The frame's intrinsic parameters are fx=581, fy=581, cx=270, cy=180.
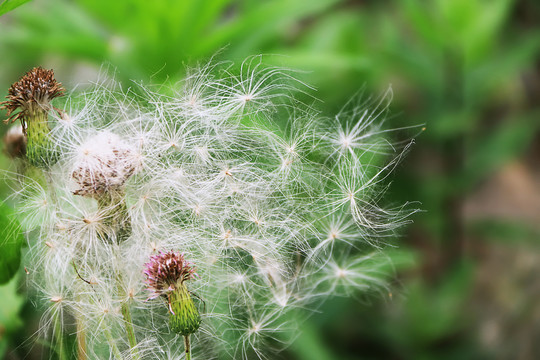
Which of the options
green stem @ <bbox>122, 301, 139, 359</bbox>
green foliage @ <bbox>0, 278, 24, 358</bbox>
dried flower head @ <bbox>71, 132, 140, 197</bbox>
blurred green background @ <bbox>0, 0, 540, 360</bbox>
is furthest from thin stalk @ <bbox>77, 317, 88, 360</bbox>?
blurred green background @ <bbox>0, 0, 540, 360</bbox>

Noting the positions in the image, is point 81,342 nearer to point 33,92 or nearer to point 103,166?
point 103,166

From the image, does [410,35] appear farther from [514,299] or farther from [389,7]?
[514,299]

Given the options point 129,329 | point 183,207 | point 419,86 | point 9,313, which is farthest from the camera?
point 419,86

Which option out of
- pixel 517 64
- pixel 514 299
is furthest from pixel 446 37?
pixel 514 299

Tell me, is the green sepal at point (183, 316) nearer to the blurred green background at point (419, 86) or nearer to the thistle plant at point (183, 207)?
the thistle plant at point (183, 207)

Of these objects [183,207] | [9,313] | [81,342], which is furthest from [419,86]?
[81,342]

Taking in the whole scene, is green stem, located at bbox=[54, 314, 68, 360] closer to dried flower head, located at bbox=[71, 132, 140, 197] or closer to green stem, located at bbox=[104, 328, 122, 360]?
green stem, located at bbox=[104, 328, 122, 360]
